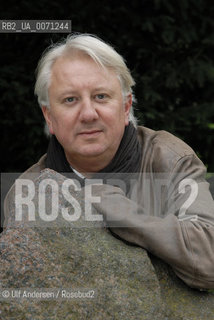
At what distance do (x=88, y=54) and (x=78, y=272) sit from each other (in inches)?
45.9

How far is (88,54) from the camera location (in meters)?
2.78

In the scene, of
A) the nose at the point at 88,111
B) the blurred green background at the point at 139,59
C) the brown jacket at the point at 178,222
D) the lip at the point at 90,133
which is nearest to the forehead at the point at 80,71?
the nose at the point at 88,111

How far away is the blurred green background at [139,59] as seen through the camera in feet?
15.6

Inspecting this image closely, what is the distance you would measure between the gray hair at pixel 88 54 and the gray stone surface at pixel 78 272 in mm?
744

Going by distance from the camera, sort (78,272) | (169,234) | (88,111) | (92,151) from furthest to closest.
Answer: (92,151) < (88,111) < (169,234) < (78,272)

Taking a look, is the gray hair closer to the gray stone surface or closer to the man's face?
the man's face

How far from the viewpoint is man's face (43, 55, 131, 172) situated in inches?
107

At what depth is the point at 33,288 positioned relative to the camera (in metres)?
2.16

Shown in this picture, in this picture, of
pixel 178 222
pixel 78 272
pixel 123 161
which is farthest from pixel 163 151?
pixel 78 272

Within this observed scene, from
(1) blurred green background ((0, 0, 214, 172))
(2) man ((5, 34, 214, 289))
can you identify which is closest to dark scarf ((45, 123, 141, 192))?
(2) man ((5, 34, 214, 289))

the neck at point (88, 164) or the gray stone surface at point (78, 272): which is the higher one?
the neck at point (88, 164)

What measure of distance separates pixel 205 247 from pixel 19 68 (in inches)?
117

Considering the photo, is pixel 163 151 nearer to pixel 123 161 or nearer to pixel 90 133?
pixel 123 161

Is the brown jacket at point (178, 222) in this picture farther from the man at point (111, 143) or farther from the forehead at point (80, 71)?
the forehead at point (80, 71)
